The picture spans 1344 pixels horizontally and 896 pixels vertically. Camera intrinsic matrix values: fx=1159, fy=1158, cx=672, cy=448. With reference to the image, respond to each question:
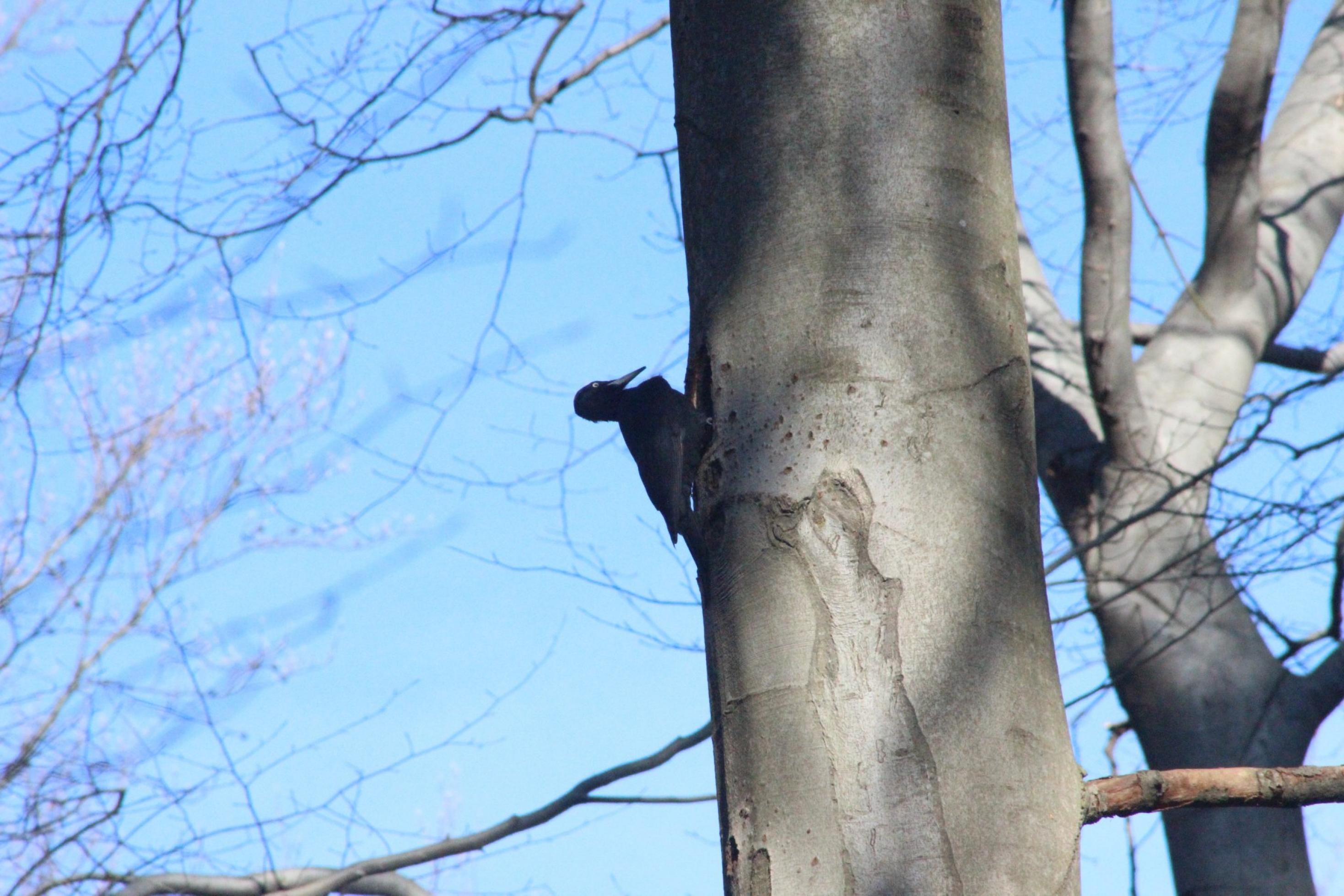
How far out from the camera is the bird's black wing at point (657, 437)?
1.87 m

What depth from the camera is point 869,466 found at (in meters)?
1.03

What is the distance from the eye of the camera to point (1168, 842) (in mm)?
3117

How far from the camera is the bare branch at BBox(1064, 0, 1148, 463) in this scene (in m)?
3.20

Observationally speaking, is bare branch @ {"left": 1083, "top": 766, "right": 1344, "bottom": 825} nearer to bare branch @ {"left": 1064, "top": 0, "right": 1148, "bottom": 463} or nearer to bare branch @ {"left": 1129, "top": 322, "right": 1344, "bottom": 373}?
bare branch @ {"left": 1064, "top": 0, "right": 1148, "bottom": 463}

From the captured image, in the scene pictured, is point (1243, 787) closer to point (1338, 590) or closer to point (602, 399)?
point (602, 399)

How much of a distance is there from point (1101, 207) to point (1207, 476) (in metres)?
0.84

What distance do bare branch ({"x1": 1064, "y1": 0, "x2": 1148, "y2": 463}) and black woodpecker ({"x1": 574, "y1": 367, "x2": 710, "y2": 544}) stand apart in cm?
159

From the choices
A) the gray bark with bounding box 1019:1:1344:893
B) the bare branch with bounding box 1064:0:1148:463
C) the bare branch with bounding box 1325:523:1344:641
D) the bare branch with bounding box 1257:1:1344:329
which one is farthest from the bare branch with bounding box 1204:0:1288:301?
the bare branch with bounding box 1325:523:1344:641

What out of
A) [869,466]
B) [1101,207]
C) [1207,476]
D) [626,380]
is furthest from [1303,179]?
[869,466]

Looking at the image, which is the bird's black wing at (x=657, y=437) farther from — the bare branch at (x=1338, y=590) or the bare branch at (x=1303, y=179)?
the bare branch at (x=1303, y=179)

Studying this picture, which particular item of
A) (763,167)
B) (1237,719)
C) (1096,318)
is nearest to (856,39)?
(763,167)

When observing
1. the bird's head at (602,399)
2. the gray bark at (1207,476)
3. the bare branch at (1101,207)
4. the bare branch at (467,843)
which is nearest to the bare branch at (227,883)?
the bare branch at (467,843)

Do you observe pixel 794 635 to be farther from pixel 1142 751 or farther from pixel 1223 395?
pixel 1223 395

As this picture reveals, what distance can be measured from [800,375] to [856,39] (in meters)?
0.36
